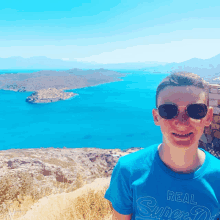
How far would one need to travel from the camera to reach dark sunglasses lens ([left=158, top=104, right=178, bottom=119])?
1300mm

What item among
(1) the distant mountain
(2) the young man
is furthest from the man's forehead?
(1) the distant mountain

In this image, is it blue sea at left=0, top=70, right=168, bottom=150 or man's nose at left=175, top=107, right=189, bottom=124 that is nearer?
man's nose at left=175, top=107, right=189, bottom=124

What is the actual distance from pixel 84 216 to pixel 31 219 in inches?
38.9

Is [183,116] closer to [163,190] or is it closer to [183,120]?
[183,120]

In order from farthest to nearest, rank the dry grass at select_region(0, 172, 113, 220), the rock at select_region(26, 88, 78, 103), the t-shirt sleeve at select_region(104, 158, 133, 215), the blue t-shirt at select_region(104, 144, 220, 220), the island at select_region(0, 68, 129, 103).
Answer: the island at select_region(0, 68, 129, 103)
the rock at select_region(26, 88, 78, 103)
the dry grass at select_region(0, 172, 113, 220)
the t-shirt sleeve at select_region(104, 158, 133, 215)
the blue t-shirt at select_region(104, 144, 220, 220)

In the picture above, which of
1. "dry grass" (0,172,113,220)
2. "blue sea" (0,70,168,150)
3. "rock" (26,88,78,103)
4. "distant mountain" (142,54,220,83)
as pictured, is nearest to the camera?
"distant mountain" (142,54,220,83)

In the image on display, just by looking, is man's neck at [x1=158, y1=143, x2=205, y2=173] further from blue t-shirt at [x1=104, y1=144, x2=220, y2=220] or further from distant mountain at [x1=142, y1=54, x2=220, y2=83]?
Result: distant mountain at [x1=142, y1=54, x2=220, y2=83]

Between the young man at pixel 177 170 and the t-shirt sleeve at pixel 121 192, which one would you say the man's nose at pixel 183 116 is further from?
the t-shirt sleeve at pixel 121 192

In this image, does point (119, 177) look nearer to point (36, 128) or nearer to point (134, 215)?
point (134, 215)

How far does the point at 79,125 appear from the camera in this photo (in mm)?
61031

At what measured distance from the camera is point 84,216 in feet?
11.6

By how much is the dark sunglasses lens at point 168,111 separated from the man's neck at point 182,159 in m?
0.24

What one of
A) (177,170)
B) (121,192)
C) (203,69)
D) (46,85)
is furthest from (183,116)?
(46,85)

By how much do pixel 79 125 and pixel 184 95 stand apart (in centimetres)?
6090
